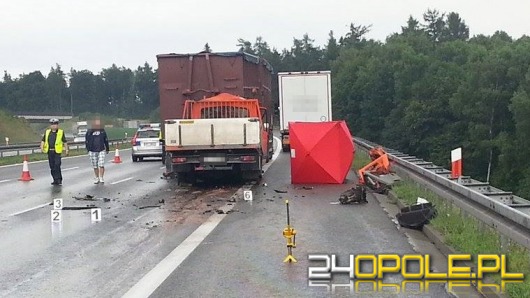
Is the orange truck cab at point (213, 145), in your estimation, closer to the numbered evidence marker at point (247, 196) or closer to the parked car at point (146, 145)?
the numbered evidence marker at point (247, 196)

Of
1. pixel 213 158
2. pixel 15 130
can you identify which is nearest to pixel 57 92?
pixel 15 130

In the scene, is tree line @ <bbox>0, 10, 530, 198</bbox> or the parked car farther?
tree line @ <bbox>0, 10, 530, 198</bbox>

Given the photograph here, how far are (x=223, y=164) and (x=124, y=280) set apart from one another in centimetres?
1018

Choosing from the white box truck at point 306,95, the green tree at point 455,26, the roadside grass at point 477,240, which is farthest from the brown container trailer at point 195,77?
the green tree at point 455,26

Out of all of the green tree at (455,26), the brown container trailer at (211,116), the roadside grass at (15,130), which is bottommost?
the roadside grass at (15,130)

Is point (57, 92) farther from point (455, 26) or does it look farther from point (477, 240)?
point (477, 240)

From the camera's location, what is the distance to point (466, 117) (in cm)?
7262

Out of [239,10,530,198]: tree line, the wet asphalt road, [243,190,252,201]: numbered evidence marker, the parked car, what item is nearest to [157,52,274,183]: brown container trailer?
[243,190,252,201]: numbered evidence marker

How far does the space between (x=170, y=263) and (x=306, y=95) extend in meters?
27.4

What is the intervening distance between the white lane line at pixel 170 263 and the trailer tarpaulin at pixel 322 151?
6.09 meters

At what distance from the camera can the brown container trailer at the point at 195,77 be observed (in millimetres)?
21078

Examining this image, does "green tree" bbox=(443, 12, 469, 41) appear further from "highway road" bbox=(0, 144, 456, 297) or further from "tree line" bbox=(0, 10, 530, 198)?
"highway road" bbox=(0, 144, 456, 297)

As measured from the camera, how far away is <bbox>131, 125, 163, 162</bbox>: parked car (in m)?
32.9

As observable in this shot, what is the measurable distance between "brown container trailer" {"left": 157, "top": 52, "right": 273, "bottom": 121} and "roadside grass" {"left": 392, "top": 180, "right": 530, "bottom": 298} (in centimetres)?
1001
